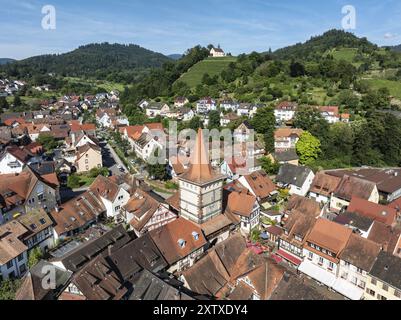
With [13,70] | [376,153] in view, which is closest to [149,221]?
[376,153]

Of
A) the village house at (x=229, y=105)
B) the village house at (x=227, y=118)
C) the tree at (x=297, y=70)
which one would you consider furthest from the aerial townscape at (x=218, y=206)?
the tree at (x=297, y=70)

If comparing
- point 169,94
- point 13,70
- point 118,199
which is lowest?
point 118,199

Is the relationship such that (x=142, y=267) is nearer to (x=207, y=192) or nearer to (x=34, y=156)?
(x=207, y=192)

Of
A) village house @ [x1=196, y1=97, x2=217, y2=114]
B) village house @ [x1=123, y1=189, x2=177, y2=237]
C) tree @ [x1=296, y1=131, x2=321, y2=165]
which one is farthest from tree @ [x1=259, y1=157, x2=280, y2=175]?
village house @ [x1=196, y1=97, x2=217, y2=114]

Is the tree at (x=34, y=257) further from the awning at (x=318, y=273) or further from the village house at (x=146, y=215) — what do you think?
the awning at (x=318, y=273)

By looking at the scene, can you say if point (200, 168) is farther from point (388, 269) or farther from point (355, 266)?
point (388, 269)
